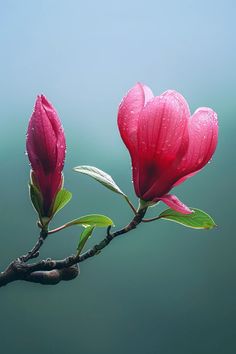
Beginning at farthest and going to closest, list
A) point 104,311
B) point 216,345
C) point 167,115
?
point 104,311
point 216,345
point 167,115

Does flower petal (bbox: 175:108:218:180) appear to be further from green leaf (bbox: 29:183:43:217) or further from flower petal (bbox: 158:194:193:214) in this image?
green leaf (bbox: 29:183:43:217)

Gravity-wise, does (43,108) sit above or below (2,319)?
above

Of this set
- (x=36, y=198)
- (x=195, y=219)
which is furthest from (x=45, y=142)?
(x=195, y=219)

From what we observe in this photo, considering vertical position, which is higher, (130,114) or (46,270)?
(130,114)

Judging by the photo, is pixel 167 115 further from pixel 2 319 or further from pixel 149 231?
pixel 149 231

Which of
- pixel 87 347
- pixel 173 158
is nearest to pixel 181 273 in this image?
pixel 87 347

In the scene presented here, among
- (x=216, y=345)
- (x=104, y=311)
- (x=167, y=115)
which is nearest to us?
(x=167, y=115)

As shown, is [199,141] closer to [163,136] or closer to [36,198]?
[163,136]

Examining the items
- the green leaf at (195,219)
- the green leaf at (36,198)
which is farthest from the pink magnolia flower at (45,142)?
the green leaf at (195,219)
